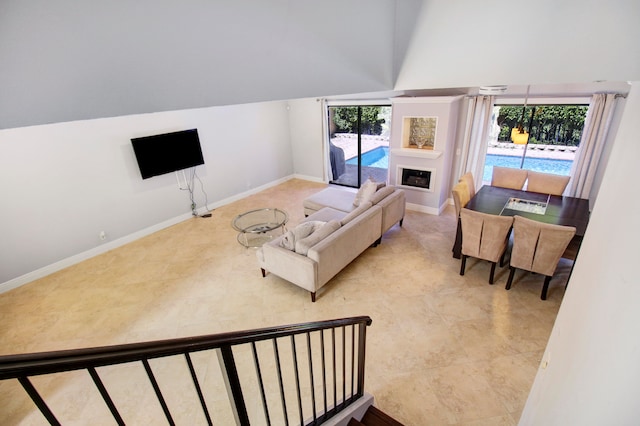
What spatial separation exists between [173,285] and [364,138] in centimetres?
503

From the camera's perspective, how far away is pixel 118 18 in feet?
1.47

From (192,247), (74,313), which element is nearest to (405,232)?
(192,247)

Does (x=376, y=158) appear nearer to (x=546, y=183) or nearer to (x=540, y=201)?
(x=546, y=183)

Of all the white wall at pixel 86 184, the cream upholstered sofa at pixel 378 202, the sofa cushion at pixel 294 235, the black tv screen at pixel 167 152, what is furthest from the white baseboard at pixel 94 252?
the sofa cushion at pixel 294 235

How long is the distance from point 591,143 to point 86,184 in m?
7.79

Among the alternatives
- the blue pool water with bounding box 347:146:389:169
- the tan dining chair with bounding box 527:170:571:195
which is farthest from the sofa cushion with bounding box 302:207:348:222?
the blue pool water with bounding box 347:146:389:169

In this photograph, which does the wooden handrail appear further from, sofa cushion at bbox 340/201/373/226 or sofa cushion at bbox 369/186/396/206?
sofa cushion at bbox 369/186/396/206

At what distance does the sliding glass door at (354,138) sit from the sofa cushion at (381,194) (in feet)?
6.99

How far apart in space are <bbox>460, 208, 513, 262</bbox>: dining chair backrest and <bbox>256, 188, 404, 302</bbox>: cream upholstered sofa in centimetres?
121

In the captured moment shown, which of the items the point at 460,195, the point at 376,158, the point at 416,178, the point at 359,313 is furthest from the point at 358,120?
the point at 359,313

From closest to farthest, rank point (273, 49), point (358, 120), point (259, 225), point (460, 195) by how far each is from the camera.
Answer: point (273, 49) < point (460, 195) < point (259, 225) < point (358, 120)

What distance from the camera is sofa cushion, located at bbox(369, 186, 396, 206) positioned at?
4.54 metres

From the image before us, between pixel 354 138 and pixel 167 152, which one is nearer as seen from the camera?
pixel 167 152

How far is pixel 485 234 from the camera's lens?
3561 millimetres
